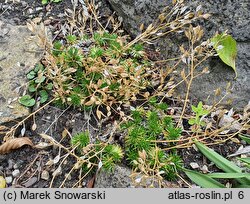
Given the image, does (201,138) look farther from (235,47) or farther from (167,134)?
(235,47)

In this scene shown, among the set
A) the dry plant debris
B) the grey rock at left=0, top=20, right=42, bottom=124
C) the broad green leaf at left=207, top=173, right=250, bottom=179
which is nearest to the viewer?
the broad green leaf at left=207, top=173, right=250, bottom=179

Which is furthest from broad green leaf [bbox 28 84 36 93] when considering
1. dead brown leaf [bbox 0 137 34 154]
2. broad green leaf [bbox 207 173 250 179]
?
broad green leaf [bbox 207 173 250 179]

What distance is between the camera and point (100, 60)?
8.87 ft

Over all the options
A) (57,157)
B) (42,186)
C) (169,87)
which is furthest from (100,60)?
(42,186)

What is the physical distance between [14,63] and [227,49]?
1347mm

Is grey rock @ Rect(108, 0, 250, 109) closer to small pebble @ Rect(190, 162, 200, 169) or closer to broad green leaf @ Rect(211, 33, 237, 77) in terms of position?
broad green leaf @ Rect(211, 33, 237, 77)

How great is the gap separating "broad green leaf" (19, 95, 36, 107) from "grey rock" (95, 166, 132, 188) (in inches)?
25.0

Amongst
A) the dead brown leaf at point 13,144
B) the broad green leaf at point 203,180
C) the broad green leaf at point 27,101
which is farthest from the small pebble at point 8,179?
the broad green leaf at point 203,180

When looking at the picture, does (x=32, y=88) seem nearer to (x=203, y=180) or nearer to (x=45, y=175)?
(x=45, y=175)

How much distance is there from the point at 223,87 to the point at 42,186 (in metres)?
1.27

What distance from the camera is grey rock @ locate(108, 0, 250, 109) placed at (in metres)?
2.79

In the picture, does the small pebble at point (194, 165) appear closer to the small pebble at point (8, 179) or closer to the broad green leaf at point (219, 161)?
the broad green leaf at point (219, 161)

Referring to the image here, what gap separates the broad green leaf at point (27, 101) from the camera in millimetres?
2738

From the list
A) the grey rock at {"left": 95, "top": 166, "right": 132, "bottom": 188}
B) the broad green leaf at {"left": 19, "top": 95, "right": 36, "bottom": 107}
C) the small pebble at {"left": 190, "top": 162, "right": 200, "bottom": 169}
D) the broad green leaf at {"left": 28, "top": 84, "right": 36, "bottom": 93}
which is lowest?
the small pebble at {"left": 190, "top": 162, "right": 200, "bottom": 169}
